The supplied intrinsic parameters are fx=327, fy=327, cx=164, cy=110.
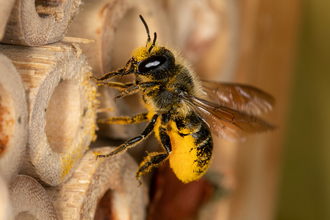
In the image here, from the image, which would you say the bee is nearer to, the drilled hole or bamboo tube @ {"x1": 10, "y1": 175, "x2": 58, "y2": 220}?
the drilled hole

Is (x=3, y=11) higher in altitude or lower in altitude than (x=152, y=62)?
higher

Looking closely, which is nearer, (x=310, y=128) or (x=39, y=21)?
(x=39, y=21)

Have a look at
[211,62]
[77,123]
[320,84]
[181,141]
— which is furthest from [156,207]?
[320,84]

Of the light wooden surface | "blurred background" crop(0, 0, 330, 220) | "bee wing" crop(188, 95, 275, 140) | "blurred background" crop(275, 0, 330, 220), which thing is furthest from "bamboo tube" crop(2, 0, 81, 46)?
"blurred background" crop(275, 0, 330, 220)

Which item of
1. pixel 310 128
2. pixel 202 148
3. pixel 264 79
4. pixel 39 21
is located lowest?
pixel 310 128

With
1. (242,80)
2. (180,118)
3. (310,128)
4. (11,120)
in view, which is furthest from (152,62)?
(310,128)

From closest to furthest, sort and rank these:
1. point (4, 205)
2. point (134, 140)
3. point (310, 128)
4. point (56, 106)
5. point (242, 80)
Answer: point (4, 205), point (56, 106), point (134, 140), point (242, 80), point (310, 128)

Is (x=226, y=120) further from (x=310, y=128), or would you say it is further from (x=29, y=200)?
(x=310, y=128)
